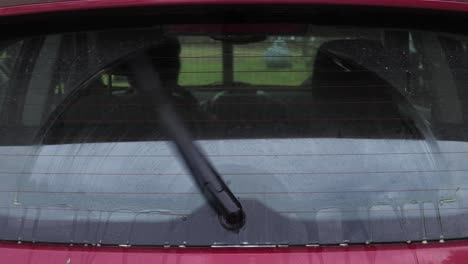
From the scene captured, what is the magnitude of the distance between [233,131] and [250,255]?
0.39 metres

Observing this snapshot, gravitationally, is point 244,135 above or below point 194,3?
below

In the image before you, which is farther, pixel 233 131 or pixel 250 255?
pixel 233 131

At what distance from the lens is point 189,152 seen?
1.74 metres

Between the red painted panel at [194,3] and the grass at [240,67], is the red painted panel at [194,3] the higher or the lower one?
the higher one

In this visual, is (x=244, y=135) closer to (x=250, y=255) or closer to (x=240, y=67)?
(x=240, y=67)

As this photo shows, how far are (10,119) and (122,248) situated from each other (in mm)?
597

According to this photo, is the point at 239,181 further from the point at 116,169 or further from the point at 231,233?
the point at 116,169

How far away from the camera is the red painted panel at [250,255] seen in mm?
1568

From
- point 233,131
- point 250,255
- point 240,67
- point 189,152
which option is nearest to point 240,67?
point 240,67

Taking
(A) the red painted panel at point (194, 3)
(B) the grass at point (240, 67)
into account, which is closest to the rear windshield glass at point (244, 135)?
(B) the grass at point (240, 67)

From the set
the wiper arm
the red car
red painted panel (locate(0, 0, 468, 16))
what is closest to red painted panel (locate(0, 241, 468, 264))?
the red car

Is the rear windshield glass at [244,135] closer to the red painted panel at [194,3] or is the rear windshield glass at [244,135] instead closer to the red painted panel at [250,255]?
the red painted panel at [250,255]

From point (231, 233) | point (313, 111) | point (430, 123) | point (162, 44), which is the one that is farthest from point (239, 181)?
Answer: point (430, 123)

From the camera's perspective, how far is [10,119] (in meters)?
1.87
